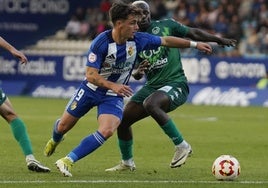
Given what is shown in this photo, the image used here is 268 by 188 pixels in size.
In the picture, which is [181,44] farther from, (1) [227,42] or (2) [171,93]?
(2) [171,93]

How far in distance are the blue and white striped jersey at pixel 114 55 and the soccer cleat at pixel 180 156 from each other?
137 cm

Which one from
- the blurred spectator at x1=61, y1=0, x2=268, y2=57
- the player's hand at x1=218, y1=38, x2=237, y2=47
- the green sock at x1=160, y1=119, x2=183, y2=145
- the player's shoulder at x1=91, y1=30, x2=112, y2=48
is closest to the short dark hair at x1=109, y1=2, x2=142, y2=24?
the player's shoulder at x1=91, y1=30, x2=112, y2=48

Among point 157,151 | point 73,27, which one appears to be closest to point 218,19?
point 73,27

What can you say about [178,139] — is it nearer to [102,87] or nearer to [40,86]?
[102,87]

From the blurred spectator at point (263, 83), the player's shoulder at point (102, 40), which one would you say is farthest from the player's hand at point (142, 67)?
the blurred spectator at point (263, 83)

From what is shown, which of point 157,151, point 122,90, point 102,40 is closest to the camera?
point 122,90

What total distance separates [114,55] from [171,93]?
1916mm

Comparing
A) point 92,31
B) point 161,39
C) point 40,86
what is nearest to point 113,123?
point 161,39

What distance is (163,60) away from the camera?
Result: 44.4ft

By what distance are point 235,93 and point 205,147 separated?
45.7 feet

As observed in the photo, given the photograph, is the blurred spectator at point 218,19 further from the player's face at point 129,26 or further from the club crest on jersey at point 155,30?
the player's face at point 129,26

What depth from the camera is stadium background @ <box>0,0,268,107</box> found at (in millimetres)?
30891

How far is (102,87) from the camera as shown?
11.4 m

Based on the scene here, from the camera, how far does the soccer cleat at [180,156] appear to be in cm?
1255
